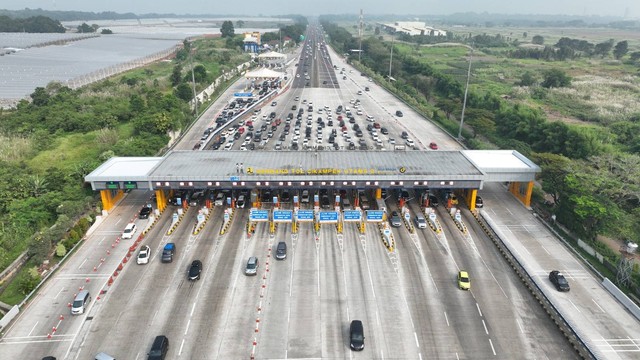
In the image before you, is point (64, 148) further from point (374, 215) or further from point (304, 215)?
point (374, 215)

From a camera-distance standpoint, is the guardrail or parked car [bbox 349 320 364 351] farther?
the guardrail

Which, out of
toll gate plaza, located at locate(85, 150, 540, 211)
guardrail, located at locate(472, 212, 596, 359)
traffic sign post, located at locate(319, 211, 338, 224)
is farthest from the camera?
toll gate plaza, located at locate(85, 150, 540, 211)

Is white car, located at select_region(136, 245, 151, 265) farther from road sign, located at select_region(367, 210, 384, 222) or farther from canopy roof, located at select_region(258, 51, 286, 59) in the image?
canopy roof, located at select_region(258, 51, 286, 59)

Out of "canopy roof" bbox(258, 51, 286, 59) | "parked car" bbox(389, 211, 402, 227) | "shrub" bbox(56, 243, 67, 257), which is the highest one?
"canopy roof" bbox(258, 51, 286, 59)

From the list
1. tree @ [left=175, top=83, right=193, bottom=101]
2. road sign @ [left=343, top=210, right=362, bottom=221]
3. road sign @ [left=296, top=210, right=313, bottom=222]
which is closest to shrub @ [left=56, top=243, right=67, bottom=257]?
Answer: road sign @ [left=296, top=210, right=313, bottom=222]

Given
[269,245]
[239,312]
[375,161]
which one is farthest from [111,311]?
[375,161]
